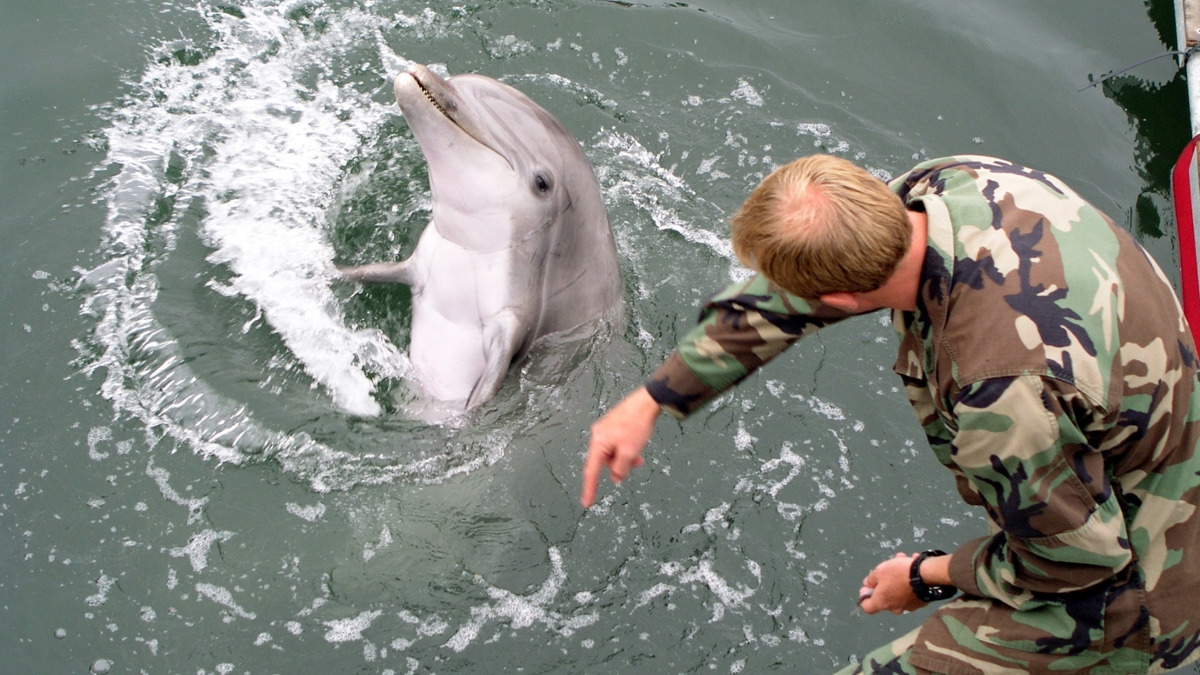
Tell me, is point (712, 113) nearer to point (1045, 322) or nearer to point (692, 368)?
point (692, 368)

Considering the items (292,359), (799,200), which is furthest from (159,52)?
(799,200)

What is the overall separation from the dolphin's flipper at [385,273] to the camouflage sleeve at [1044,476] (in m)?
3.80

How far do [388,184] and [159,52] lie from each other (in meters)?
2.36

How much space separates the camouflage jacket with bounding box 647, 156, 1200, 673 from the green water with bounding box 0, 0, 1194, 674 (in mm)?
1861

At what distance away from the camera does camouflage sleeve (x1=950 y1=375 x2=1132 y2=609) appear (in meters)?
2.82

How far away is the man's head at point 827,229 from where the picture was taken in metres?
2.82

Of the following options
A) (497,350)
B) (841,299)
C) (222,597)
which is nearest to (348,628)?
(222,597)

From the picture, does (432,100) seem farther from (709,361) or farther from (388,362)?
(709,361)

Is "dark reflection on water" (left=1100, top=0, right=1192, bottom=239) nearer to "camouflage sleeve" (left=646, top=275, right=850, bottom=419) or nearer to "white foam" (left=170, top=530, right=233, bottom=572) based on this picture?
"camouflage sleeve" (left=646, top=275, right=850, bottom=419)

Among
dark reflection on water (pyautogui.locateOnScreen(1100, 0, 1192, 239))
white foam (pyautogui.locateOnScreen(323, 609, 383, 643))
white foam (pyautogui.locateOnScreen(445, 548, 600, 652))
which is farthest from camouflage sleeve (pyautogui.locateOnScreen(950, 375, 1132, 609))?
dark reflection on water (pyautogui.locateOnScreen(1100, 0, 1192, 239))

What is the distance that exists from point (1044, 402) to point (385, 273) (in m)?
4.30

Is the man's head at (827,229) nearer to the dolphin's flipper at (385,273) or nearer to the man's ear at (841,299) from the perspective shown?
the man's ear at (841,299)

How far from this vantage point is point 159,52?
790cm

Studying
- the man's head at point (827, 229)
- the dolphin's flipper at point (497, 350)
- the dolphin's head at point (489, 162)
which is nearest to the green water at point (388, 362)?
the dolphin's flipper at point (497, 350)
